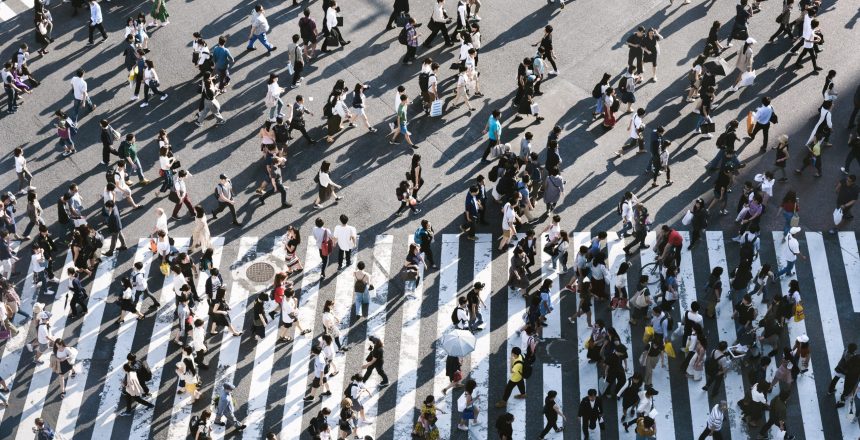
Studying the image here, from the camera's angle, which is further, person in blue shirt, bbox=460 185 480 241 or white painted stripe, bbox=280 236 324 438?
person in blue shirt, bbox=460 185 480 241

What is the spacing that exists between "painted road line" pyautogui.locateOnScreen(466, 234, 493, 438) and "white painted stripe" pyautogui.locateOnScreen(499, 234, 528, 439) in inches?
16.5

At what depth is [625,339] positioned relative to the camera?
27.1 metres

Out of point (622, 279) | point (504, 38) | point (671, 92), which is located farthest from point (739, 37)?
point (622, 279)

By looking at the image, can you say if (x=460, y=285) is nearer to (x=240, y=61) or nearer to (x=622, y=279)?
(x=622, y=279)

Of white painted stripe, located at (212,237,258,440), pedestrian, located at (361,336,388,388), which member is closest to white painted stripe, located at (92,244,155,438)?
white painted stripe, located at (212,237,258,440)

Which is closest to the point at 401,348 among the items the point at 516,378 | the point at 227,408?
the point at 516,378

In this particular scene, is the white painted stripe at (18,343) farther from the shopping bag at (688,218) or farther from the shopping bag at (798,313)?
the shopping bag at (798,313)

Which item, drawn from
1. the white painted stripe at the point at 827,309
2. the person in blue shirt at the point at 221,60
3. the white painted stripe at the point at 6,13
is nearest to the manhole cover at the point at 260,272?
the person in blue shirt at the point at 221,60

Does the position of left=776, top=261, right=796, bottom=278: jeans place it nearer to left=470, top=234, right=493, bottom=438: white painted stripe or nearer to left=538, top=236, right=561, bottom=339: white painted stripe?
left=538, top=236, right=561, bottom=339: white painted stripe

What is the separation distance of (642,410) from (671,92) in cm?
1284

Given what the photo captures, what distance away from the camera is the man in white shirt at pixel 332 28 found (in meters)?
35.7

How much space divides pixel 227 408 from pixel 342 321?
3928 millimetres

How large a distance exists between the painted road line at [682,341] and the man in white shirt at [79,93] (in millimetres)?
17575

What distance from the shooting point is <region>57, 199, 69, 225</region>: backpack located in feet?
98.0
